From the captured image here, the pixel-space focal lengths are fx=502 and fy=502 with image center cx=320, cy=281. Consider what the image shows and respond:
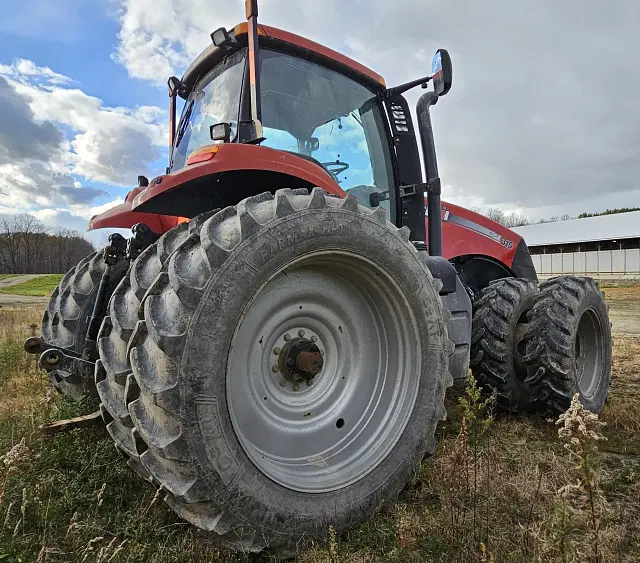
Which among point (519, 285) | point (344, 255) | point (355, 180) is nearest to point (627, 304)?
point (519, 285)

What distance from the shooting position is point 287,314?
7.31 ft

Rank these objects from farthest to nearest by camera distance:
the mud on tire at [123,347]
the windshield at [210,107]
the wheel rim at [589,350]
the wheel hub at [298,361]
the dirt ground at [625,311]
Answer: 1. the dirt ground at [625,311]
2. the wheel rim at [589,350]
3. the windshield at [210,107]
4. the wheel hub at [298,361]
5. the mud on tire at [123,347]

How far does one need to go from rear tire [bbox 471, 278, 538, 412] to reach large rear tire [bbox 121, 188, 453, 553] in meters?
1.20

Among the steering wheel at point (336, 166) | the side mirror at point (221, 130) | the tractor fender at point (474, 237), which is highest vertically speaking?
the steering wheel at point (336, 166)

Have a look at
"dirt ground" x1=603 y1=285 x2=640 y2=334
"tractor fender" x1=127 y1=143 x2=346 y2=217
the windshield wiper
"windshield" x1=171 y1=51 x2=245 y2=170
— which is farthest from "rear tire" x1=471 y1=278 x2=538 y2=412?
"dirt ground" x1=603 y1=285 x2=640 y2=334

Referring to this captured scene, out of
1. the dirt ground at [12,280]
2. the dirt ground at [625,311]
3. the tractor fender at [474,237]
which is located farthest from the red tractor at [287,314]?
the dirt ground at [12,280]

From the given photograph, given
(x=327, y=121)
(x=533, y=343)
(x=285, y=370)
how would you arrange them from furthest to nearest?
1. (x=533, y=343)
2. (x=327, y=121)
3. (x=285, y=370)

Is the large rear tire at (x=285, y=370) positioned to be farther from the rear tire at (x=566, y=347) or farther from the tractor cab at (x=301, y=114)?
the rear tire at (x=566, y=347)

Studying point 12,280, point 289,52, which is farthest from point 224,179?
point 12,280

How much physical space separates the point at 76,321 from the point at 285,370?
156 centimetres

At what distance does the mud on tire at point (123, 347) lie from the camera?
1868 millimetres

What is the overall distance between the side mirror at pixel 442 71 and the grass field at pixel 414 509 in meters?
2.23

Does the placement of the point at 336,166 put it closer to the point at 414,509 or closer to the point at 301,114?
the point at 301,114

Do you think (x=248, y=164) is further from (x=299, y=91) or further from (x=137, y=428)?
(x=137, y=428)
